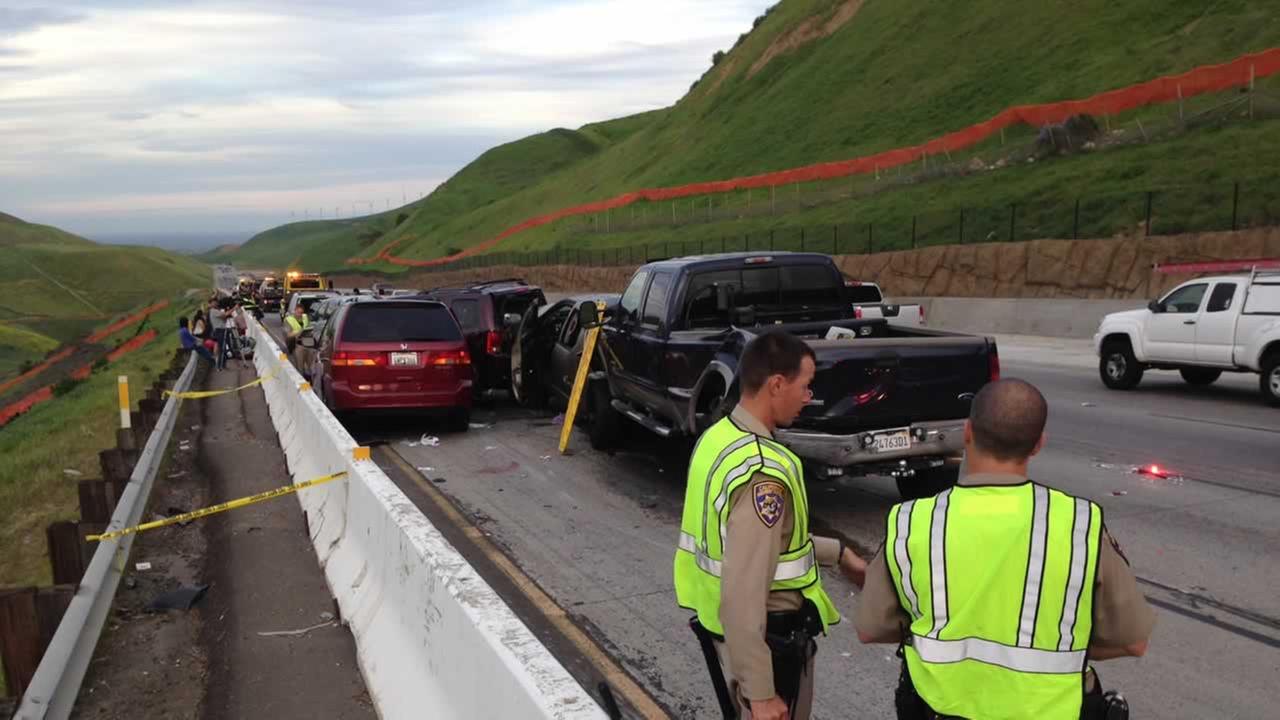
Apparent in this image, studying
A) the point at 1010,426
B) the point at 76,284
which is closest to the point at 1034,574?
the point at 1010,426

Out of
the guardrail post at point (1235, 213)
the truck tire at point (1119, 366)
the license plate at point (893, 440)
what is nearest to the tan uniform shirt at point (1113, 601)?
the license plate at point (893, 440)

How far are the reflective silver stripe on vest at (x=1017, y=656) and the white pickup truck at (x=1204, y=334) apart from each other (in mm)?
14242

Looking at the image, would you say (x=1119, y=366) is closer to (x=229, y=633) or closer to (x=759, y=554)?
(x=229, y=633)

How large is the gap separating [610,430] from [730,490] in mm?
9029

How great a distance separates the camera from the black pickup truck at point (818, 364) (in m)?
8.01

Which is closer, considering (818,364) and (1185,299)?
(818,364)

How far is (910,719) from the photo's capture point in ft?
8.90

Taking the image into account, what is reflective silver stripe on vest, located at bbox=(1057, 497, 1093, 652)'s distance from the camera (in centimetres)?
243

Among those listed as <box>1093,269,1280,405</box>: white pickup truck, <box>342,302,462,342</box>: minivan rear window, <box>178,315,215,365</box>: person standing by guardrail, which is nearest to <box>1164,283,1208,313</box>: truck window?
<box>1093,269,1280,405</box>: white pickup truck

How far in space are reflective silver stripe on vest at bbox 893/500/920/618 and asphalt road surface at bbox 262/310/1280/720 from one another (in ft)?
8.99

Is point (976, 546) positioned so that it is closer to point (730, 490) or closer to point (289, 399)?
point (730, 490)

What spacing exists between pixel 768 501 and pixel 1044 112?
5180cm

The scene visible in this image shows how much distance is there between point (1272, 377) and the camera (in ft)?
47.6

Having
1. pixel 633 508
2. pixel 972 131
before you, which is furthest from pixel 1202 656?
pixel 972 131
